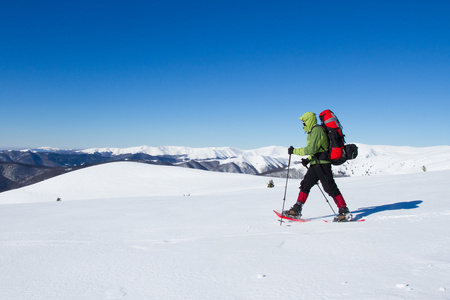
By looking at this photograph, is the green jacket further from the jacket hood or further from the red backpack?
the red backpack

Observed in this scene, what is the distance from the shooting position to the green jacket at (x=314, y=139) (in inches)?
195

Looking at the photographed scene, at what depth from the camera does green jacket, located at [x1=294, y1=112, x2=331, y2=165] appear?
4.96 metres

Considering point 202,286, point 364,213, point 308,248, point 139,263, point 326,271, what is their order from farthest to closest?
point 364,213 → point 308,248 → point 139,263 → point 326,271 → point 202,286

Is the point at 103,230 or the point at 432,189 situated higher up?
the point at 432,189

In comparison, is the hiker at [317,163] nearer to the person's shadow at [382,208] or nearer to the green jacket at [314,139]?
the green jacket at [314,139]

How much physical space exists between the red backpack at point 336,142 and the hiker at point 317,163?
0.29 feet

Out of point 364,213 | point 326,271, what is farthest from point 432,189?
point 326,271

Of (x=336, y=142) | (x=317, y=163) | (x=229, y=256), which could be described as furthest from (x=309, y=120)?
(x=229, y=256)

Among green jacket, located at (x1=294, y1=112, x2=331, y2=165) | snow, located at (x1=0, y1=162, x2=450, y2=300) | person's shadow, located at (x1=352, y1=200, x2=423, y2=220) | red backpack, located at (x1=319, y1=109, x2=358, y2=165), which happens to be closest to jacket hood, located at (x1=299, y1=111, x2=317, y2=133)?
green jacket, located at (x1=294, y1=112, x2=331, y2=165)

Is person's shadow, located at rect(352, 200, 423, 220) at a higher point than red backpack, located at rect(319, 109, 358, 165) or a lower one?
lower

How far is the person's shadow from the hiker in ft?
2.02

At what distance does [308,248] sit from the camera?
313 cm

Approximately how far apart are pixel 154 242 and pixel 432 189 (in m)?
7.44

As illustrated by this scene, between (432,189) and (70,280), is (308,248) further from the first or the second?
(432,189)
